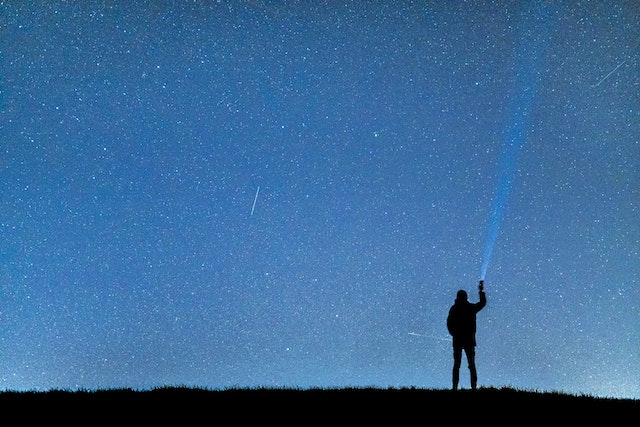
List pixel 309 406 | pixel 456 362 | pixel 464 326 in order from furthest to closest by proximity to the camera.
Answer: pixel 456 362 → pixel 464 326 → pixel 309 406

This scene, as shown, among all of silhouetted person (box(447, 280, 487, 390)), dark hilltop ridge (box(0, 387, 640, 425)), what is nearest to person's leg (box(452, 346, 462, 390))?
silhouetted person (box(447, 280, 487, 390))

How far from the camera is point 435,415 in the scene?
Result: 25.2 feet

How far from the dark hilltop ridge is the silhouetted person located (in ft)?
2.42

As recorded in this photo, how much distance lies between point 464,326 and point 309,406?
11.5 ft

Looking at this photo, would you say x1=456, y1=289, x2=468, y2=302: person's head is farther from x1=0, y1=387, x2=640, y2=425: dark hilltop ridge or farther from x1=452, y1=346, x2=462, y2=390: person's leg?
x1=0, y1=387, x2=640, y2=425: dark hilltop ridge

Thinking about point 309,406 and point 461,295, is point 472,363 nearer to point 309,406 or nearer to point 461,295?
point 461,295

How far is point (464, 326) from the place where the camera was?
10133mm

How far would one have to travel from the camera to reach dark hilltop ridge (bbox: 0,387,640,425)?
24.2 ft

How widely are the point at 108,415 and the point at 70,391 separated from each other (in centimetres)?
193

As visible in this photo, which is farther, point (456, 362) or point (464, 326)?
point (456, 362)

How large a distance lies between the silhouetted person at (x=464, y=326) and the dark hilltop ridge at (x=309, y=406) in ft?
2.42

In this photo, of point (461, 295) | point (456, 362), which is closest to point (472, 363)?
point (456, 362)

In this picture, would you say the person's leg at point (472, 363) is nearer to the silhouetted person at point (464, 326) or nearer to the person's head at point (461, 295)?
the silhouetted person at point (464, 326)

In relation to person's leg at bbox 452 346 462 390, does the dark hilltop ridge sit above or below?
below
